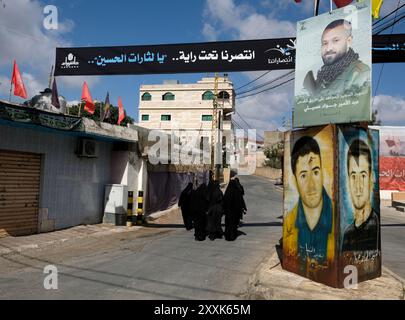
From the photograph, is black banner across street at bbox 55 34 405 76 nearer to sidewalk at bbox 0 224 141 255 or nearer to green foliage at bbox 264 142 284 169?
sidewalk at bbox 0 224 141 255

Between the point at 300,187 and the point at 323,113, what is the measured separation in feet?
3.86

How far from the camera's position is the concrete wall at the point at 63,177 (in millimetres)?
9734

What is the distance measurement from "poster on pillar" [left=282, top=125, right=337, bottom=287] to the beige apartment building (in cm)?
5593

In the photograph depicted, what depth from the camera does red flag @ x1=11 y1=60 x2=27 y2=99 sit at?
11.0 meters

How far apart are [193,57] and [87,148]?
4.12 m

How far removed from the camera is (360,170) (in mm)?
5680

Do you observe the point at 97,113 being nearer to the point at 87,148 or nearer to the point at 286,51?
the point at 87,148

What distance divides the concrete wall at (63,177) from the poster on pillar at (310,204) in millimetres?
6594

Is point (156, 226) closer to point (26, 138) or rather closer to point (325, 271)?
point (26, 138)

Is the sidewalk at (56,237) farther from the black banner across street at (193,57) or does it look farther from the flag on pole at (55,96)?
the black banner across street at (193,57)

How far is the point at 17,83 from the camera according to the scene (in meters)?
11.1

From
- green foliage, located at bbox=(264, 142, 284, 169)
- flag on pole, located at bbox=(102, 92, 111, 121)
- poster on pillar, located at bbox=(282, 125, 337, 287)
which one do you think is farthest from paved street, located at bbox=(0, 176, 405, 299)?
green foliage, located at bbox=(264, 142, 284, 169)

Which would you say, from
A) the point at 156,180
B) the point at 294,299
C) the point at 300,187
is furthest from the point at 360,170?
the point at 156,180
